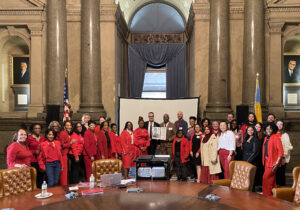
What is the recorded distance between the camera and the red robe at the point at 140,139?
8.68 metres

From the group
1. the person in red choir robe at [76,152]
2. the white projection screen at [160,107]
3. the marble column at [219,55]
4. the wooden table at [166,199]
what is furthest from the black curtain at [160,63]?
the wooden table at [166,199]

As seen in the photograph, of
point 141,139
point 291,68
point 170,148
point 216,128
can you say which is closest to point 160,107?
point 170,148

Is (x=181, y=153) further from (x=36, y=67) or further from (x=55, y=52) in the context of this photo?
(x=36, y=67)

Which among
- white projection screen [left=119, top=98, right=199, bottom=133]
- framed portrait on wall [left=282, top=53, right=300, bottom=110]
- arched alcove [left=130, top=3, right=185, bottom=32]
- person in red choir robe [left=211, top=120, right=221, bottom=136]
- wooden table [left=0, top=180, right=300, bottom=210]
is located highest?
arched alcove [left=130, top=3, right=185, bottom=32]

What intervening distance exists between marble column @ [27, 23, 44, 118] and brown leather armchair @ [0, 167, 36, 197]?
648 centimetres

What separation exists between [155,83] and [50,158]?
11604 mm

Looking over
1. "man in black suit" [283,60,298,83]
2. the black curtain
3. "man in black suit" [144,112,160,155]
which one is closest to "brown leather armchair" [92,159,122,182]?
"man in black suit" [144,112,160,155]

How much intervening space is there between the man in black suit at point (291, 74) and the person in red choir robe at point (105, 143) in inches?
283

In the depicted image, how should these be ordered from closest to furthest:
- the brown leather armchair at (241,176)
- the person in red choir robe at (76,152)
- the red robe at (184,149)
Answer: the brown leather armchair at (241,176) < the person in red choir robe at (76,152) < the red robe at (184,149)

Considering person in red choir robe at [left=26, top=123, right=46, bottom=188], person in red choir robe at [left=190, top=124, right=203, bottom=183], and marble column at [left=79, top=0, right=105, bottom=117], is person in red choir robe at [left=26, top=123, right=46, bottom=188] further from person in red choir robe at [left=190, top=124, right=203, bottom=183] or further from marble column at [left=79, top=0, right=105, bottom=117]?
marble column at [left=79, top=0, right=105, bottom=117]

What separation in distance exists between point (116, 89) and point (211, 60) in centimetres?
372

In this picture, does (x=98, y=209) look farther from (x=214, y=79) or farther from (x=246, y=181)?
(x=214, y=79)

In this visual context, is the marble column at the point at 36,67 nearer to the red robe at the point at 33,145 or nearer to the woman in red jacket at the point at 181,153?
the red robe at the point at 33,145

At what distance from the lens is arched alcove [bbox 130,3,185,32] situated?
17062 millimetres
